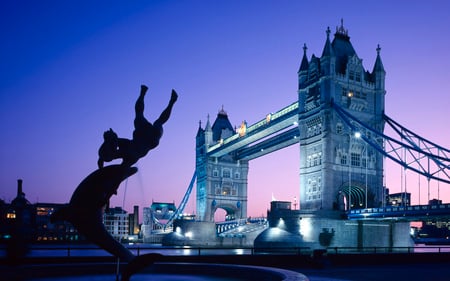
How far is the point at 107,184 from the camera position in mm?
12531

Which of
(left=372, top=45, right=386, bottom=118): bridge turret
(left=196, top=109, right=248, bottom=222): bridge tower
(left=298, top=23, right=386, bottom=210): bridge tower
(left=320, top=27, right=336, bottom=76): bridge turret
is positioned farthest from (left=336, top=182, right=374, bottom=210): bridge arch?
(left=196, top=109, right=248, bottom=222): bridge tower

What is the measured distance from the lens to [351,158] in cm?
5897

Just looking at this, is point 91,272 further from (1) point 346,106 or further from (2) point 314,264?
(1) point 346,106

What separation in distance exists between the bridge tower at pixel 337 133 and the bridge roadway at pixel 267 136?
5.55 meters

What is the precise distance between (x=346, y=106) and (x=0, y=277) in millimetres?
50223

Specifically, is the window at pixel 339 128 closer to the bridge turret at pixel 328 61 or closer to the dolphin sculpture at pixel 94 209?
the bridge turret at pixel 328 61

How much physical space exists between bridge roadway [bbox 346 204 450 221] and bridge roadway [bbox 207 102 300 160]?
64.7 ft

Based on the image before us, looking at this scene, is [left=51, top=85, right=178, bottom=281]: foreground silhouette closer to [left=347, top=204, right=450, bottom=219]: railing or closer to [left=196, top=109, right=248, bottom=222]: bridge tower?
[left=347, top=204, right=450, bottom=219]: railing

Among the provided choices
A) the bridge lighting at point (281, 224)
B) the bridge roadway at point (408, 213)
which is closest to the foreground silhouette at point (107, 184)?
the bridge roadway at point (408, 213)

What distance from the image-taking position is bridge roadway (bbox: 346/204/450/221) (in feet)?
137

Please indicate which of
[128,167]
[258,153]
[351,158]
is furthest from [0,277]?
[258,153]

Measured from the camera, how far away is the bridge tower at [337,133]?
57.0 metres

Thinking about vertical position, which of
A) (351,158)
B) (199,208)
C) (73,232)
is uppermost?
(351,158)

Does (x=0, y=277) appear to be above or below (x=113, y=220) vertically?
above
